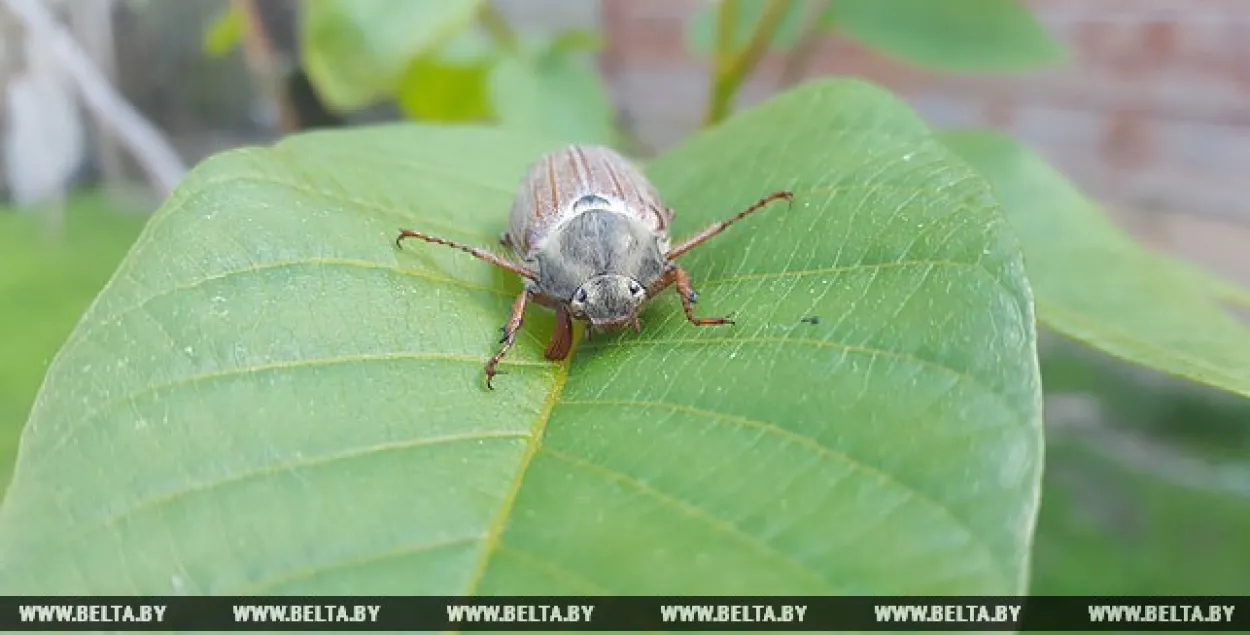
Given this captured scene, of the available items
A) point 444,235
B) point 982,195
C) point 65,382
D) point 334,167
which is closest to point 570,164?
point 444,235

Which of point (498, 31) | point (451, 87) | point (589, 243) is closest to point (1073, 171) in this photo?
point (498, 31)

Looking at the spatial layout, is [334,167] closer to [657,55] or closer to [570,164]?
[570,164]

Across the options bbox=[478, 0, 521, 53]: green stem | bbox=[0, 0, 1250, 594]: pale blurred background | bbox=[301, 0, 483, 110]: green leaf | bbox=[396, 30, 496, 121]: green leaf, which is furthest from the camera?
bbox=[0, 0, 1250, 594]: pale blurred background

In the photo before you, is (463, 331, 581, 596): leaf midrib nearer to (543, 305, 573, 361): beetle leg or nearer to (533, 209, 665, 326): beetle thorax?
(543, 305, 573, 361): beetle leg

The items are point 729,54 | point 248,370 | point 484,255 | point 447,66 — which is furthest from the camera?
point 447,66

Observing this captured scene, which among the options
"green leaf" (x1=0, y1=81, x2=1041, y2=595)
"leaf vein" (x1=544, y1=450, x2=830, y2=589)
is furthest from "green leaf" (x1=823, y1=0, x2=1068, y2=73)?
"leaf vein" (x1=544, y1=450, x2=830, y2=589)

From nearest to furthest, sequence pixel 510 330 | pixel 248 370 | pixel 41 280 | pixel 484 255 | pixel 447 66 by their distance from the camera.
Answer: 1. pixel 248 370
2. pixel 510 330
3. pixel 484 255
4. pixel 447 66
5. pixel 41 280

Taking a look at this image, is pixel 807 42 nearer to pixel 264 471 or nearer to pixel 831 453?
pixel 831 453
